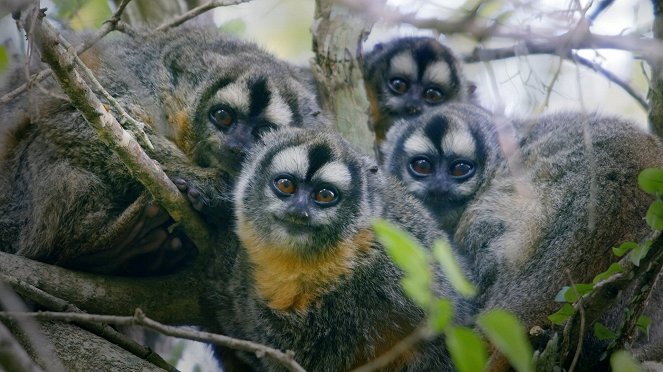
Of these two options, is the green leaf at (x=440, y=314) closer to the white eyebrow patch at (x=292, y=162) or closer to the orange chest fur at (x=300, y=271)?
the orange chest fur at (x=300, y=271)

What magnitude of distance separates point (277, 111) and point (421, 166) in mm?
1492

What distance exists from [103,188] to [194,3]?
12.8 ft

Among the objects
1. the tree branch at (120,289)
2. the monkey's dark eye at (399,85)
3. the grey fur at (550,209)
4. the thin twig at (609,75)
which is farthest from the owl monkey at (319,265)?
the monkey's dark eye at (399,85)

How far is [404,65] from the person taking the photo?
802 centimetres

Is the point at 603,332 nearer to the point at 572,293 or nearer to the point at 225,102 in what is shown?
the point at 572,293

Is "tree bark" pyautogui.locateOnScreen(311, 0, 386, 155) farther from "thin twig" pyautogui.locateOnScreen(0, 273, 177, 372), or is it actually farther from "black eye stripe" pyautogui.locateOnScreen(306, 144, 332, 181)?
"thin twig" pyautogui.locateOnScreen(0, 273, 177, 372)

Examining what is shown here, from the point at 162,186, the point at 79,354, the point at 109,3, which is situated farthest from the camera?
the point at 109,3

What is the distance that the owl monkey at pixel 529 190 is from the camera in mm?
4926

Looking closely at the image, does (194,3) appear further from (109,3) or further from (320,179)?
(320,179)

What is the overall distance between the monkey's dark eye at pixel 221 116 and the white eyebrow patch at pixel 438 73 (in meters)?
2.76

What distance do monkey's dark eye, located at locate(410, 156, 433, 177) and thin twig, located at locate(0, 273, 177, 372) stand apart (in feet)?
9.65

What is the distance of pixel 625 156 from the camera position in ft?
17.4

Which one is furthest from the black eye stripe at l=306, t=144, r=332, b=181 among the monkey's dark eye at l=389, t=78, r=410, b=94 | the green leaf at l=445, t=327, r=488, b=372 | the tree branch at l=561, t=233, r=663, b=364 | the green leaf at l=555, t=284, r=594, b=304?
the monkey's dark eye at l=389, t=78, r=410, b=94

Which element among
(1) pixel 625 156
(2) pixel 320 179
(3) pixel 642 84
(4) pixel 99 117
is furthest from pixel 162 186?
(3) pixel 642 84
